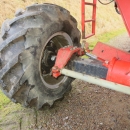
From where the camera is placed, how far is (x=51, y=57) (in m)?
2.84

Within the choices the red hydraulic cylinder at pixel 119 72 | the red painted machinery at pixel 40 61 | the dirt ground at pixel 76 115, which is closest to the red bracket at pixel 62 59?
the red painted machinery at pixel 40 61

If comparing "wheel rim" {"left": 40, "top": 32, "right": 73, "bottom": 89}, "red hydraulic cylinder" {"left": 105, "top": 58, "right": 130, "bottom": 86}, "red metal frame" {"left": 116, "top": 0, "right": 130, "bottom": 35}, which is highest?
"red metal frame" {"left": 116, "top": 0, "right": 130, "bottom": 35}

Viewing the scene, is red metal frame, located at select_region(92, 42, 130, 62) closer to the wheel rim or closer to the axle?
the axle

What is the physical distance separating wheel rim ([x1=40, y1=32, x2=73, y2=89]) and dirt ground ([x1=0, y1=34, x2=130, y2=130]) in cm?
40

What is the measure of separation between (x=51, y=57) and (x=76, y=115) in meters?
0.86

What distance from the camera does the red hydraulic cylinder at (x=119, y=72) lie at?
2.15 metres

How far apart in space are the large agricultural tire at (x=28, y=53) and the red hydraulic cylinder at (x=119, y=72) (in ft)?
2.65

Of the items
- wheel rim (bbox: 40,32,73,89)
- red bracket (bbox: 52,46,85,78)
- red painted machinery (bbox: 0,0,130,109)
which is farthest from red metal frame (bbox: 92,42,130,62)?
wheel rim (bbox: 40,32,73,89)

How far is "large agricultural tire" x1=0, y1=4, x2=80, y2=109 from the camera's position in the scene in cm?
226

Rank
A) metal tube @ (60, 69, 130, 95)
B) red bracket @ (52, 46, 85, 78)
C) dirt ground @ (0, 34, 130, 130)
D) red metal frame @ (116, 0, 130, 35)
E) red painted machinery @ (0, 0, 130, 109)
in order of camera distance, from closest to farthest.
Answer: metal tube @ (60, 69, 130, 95)
red painted machinery @ (0, 0, 130, 109)
red metal frame @ (116, 0, 130, 35)
red bracket @ (52, 46, 85, 78)
dirt ground @ (0, 34, 130, 130)

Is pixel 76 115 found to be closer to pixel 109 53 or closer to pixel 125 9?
pixel 109 53

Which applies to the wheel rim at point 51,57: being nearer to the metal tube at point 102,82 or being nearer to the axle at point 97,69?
the axle at point 97,69

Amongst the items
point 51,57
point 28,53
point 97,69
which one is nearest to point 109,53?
point 97,69

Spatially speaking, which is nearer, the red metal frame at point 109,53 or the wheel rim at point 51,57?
the red metal frame at point 109,53
